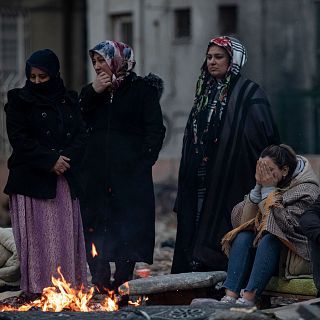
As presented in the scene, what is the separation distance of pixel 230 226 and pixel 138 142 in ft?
3.28

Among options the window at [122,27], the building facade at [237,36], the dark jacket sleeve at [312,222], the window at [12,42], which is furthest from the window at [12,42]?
the dark jacket sleeve at [312,222]

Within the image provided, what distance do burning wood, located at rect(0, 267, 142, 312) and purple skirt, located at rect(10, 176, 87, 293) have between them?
0.08 m

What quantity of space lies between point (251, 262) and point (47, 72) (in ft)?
6.80

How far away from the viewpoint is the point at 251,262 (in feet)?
29.5

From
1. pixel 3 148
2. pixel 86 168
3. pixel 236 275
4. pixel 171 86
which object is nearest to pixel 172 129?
pixel 171 86

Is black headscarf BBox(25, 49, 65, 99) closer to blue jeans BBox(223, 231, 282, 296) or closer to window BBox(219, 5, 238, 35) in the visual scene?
blue jeans BBox(223, 231, 282, 296)

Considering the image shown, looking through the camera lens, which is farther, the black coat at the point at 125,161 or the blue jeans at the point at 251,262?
the black coat at the point at 125,161

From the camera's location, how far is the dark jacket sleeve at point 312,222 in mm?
8383

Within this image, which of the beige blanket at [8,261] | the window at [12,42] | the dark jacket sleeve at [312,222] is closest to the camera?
the dark jacket sleeve at [312,222]

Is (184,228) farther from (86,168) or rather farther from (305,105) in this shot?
(305,105)

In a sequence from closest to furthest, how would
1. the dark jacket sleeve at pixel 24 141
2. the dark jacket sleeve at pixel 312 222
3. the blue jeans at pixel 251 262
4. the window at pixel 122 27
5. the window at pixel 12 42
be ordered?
the dark jacket sleeve at pixel 312 222
the blue jeans at pixel 251 262
the dark jacket sleeve at pixel 24 141
the window at pixel 122 27
the window at pixel 12 42

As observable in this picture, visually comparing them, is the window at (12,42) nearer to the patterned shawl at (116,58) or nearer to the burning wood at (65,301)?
the patterned shawl at (116,58)

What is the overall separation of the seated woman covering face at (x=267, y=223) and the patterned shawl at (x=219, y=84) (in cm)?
87

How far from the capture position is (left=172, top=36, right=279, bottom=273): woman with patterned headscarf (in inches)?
383
